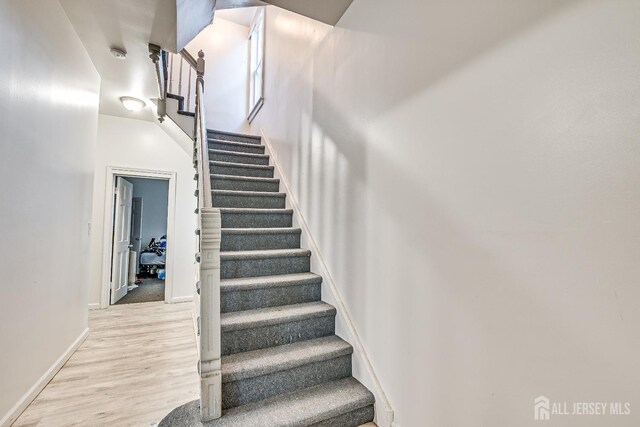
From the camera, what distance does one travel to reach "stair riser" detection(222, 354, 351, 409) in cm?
148

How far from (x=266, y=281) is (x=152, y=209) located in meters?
6.50

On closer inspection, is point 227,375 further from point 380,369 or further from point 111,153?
point 111,153

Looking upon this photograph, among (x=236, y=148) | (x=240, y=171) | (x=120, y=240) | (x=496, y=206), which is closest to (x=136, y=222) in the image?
(x=120, y=240)

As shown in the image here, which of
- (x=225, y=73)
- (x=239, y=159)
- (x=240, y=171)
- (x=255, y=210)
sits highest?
(x=225, y=73)

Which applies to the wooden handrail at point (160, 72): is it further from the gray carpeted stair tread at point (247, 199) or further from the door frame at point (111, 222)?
the gray carpeted stair tread at point (247, 199)

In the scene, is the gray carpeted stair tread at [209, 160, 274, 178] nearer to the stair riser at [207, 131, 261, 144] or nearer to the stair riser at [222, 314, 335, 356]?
the stair riser at [207, 131, 261, 144]

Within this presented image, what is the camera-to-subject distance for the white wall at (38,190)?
4.93 feet

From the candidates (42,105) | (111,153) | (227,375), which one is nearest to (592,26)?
(227,375)

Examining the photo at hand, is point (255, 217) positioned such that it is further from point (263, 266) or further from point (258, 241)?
point (263, 266)

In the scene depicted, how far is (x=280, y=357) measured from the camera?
1639 mm

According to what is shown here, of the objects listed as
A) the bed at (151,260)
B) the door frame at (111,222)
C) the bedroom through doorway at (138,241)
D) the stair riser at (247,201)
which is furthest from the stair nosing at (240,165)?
the bed at (151,260)

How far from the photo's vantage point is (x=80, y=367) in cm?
227

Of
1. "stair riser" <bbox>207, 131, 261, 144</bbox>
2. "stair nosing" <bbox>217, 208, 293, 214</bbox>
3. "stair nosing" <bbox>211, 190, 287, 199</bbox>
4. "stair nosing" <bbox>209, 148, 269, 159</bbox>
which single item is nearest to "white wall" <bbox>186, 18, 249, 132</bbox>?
"stair riser" <bbox>207, 131, 261, 144</bbox>

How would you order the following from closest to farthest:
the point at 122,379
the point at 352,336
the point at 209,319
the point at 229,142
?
the point at 209,319
the point at 352,336
the point at 122,379
the point at 229,142
